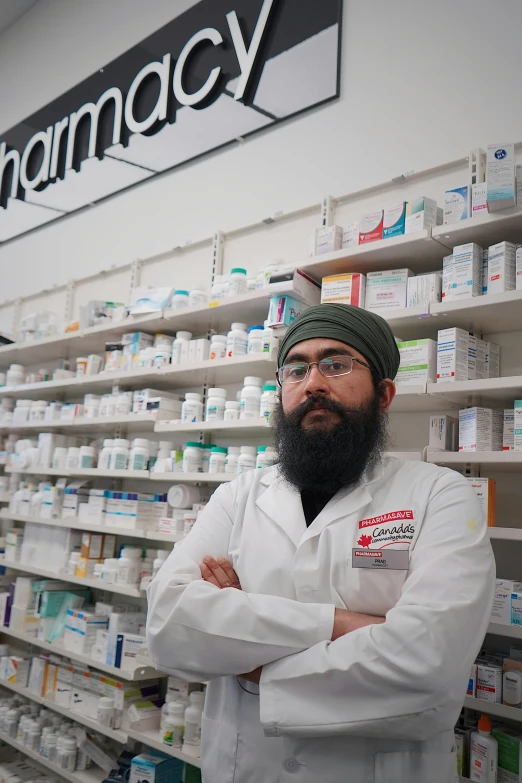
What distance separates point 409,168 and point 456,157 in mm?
222

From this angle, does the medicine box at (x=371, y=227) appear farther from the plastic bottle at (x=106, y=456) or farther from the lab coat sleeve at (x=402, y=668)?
the plastic bottle at (x=106, y=456)

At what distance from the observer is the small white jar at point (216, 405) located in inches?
109

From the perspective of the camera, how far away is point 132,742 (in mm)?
2951

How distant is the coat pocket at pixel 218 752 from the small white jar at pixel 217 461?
1.21m

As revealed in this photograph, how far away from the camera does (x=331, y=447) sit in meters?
1.63

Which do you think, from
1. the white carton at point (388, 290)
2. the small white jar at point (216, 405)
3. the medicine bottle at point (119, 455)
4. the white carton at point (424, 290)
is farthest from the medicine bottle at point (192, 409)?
the white carton at point (424, 290)

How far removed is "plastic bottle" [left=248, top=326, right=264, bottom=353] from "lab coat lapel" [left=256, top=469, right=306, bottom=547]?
919 millimetres

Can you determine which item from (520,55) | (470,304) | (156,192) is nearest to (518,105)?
(520,55)

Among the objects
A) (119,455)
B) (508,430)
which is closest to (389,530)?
(508,430)

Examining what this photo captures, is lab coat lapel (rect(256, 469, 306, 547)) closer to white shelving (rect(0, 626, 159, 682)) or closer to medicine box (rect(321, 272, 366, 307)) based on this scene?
medicine box (rect(321, 272, 366, 307))

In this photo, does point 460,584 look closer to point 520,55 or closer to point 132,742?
point 520,55

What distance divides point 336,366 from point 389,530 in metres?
0.47

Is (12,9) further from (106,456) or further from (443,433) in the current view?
(443,433)

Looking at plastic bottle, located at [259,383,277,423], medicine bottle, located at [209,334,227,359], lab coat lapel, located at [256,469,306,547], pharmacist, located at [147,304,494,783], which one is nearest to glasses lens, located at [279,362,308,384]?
pharmacist, located at [147,304,494,783]
